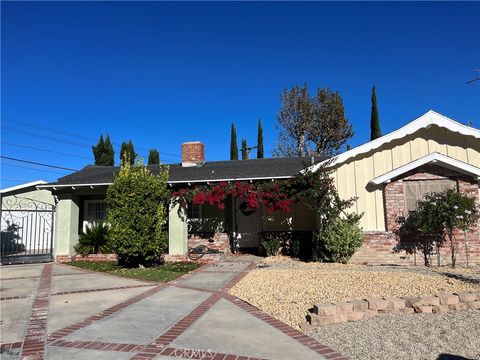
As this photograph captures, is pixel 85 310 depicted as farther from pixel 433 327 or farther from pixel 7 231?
pixel 7 231

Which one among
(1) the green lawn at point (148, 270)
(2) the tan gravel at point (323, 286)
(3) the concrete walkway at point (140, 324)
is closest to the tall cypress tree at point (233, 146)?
(1) the green lawn at point (148, 270)

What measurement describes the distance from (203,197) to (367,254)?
5.66 metres

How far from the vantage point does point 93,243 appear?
1462 cm

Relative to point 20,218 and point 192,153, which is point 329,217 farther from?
point 20,218

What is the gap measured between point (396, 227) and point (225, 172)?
21.6ft

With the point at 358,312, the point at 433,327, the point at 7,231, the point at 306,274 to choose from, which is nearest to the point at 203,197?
the point at 306,274

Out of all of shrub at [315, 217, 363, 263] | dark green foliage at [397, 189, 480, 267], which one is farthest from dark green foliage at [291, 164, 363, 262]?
dark green foliage at [397, 189, 480, 267]

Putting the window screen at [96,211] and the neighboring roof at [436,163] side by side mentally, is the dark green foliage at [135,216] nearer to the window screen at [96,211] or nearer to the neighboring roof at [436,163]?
the window screen at [96,211]

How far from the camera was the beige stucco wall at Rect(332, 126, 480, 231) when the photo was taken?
1177 centimetres

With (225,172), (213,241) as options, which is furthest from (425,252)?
(213,241)

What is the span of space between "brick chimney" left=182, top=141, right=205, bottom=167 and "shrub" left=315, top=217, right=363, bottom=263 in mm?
7806

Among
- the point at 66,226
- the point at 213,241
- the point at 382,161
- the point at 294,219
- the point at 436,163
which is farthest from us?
the point at 213,241

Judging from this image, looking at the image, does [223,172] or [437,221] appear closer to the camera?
[437,221]

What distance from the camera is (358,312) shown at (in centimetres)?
588
